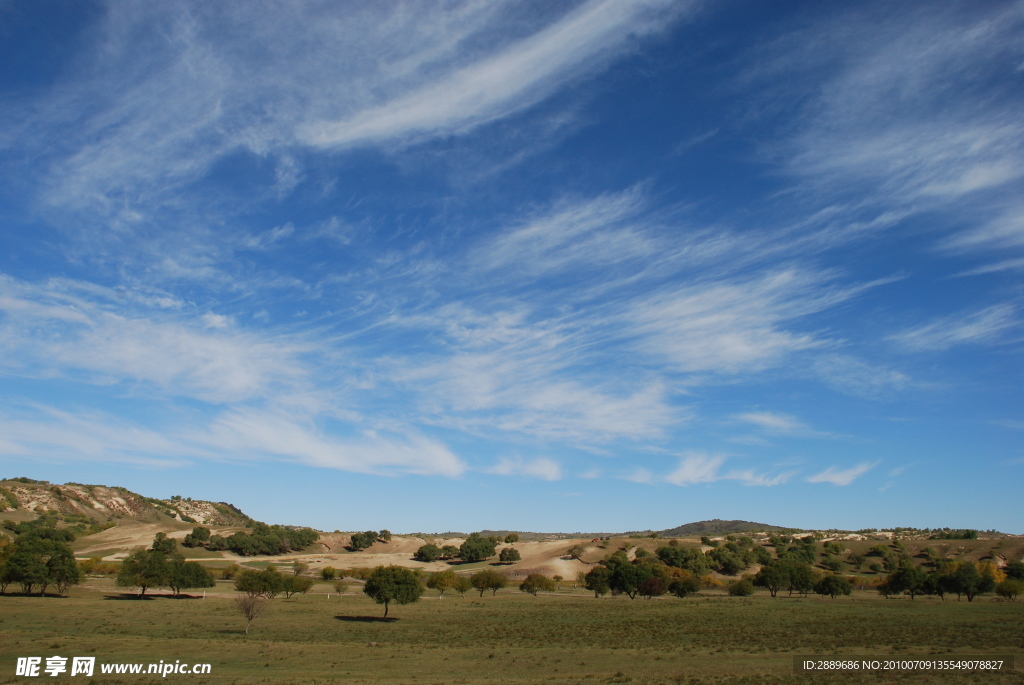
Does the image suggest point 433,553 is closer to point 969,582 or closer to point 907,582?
point 907,582

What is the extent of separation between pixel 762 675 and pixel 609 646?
17669 millimetres

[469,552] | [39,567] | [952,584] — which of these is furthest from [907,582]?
[39,567]

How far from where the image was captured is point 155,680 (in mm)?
38062

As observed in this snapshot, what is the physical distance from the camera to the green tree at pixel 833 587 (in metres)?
105

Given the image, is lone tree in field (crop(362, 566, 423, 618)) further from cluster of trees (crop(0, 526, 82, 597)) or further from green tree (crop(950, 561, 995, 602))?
green tree (crop(950, 561, 995, 602))

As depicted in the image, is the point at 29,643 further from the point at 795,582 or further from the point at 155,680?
the point at 795,582

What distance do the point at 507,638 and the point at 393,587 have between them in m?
24.9

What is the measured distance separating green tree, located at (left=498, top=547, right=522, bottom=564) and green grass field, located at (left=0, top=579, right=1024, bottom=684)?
90389 mm

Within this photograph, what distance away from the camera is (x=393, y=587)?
78750mm

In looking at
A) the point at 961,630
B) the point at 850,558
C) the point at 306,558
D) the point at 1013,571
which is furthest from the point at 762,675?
the point at 306,558

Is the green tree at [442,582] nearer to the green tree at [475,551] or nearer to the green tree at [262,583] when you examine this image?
the green tree at [262,583]

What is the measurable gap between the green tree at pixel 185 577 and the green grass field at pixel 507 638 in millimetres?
7938

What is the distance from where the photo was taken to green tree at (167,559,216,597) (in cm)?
10088

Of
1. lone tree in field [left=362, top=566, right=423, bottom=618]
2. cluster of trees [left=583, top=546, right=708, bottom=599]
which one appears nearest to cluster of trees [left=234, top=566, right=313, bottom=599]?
lone tree in field [left=362, top=566, right=423, bottom=618]
